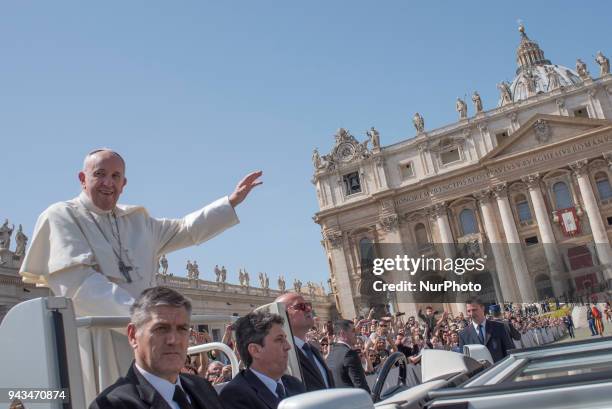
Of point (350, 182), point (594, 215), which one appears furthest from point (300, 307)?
point (350, 182)

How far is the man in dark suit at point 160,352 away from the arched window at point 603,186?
159 ft

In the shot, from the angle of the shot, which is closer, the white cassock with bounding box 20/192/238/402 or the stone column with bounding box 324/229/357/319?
the white cassock with bounding box 20/192/238/402

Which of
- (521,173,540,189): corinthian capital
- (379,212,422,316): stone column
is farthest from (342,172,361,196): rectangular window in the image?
(521,173,540,189): corinthian capital

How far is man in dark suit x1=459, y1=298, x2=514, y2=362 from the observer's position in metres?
7.29

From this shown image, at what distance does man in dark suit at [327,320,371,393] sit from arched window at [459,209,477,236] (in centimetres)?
4437

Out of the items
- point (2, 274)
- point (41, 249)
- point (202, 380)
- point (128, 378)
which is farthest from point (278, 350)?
point (2, 274)

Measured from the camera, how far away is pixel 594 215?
1731 inches

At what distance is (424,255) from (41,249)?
47906 millimetres

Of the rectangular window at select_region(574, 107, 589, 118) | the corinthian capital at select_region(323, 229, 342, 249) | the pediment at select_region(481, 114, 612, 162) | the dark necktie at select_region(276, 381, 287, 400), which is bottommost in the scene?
the dark necktie at select_region(276, 381, 287, 400)

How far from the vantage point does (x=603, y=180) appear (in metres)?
44.9

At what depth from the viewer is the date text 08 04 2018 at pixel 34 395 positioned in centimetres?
187

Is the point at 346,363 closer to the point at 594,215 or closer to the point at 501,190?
the point at 594,215

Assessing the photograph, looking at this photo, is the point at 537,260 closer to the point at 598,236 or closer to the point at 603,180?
the point at 598,236

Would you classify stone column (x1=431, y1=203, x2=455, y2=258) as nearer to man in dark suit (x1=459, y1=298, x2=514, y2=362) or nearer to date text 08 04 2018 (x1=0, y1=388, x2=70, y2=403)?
man in dark suit (x1=459, y1=298, x2=514, y2=362)
